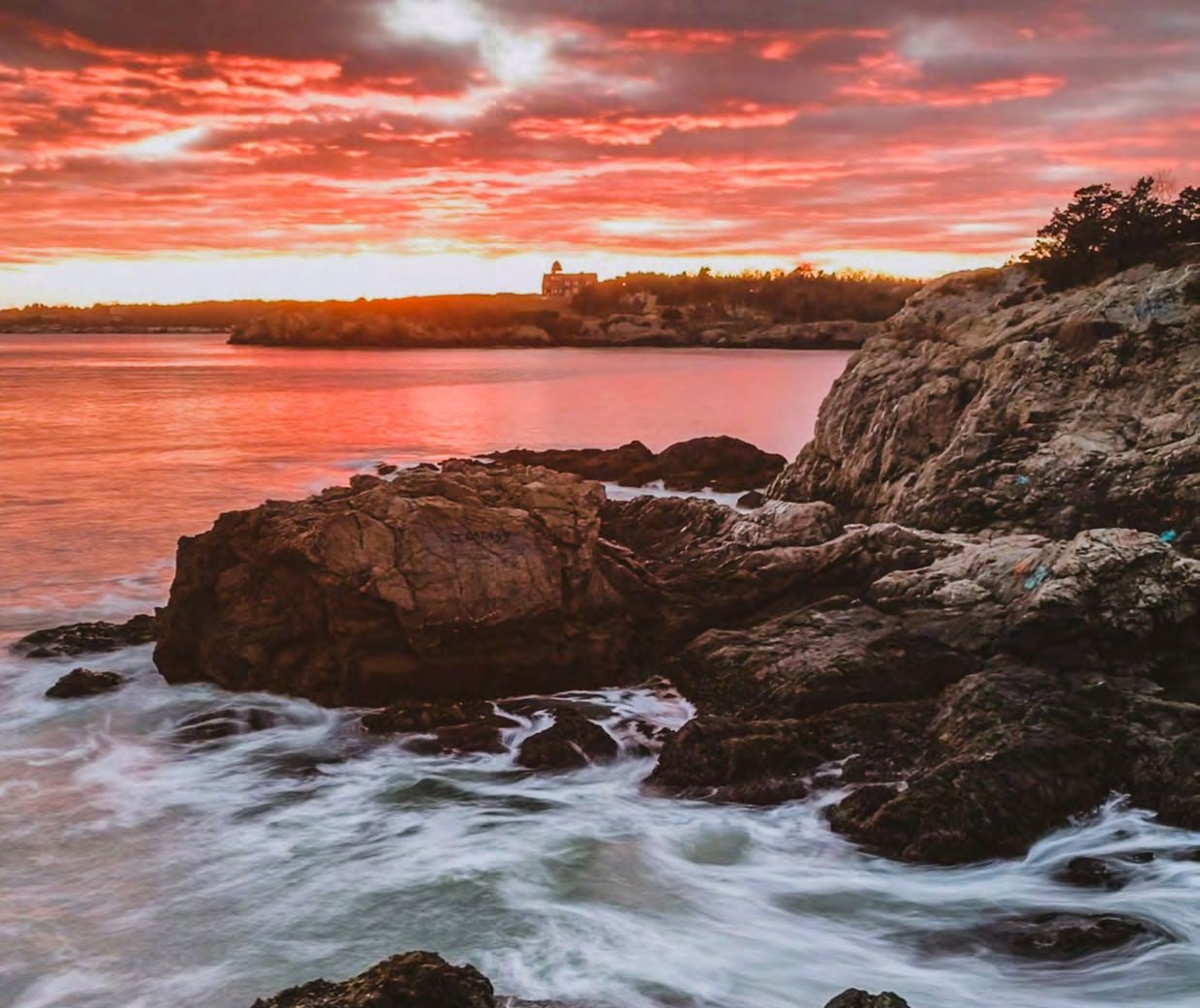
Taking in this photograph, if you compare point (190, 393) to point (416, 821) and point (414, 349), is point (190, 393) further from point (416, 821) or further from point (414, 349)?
point (414, 349)

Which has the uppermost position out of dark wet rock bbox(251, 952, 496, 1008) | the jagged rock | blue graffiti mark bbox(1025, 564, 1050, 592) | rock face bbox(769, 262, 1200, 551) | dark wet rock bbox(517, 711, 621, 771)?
rock face bbox(769, 262, 1200, 551)

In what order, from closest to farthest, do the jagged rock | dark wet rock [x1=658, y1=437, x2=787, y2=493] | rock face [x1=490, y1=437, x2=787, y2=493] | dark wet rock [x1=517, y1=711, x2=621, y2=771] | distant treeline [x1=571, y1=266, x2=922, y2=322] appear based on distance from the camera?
dark wet rock [x1=517, y1=711, x2=621, y2=771], dark wet rock [x1=658, y1=437, x2=787, y2=493], rock face [x1=490, y1=437, x2=787, y2=493], the jagged rock, distant treeline [x1=571, y1=266, x2=922, y2=322]

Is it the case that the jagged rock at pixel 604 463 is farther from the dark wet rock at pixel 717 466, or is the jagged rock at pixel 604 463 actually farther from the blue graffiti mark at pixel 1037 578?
the blue graffiti mark at pixel 1037 578

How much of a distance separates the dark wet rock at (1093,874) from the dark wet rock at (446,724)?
476 centimetres

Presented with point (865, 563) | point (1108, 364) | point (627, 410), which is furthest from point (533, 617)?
point (627, 410)

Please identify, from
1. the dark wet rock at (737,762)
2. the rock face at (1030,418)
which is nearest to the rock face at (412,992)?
the dark wet rock at (737,762)

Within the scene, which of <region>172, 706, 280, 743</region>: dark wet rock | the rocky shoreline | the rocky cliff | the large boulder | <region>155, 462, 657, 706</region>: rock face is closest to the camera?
the large boulder

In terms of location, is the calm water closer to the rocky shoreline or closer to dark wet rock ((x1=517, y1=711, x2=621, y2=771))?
dark wet rock ((x1=517, y1=711, x2=621, y2=771))

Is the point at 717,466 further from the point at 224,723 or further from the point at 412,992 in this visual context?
the point at 412,992

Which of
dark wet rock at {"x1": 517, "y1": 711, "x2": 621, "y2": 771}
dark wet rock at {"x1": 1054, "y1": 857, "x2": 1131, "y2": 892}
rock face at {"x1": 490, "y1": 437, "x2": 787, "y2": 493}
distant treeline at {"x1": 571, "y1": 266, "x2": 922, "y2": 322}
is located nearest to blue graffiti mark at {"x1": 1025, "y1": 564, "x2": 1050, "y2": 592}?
dark wet rock at {"x1": 1054, "y1": 857, "x2": 1131, "y2": 892}

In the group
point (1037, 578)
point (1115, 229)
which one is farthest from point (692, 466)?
point (1037, 578)

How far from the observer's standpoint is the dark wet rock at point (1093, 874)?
7.38 meters

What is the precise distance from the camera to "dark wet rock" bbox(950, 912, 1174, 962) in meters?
6.59

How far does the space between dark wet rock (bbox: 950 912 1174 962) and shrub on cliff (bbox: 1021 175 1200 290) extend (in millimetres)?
13449
